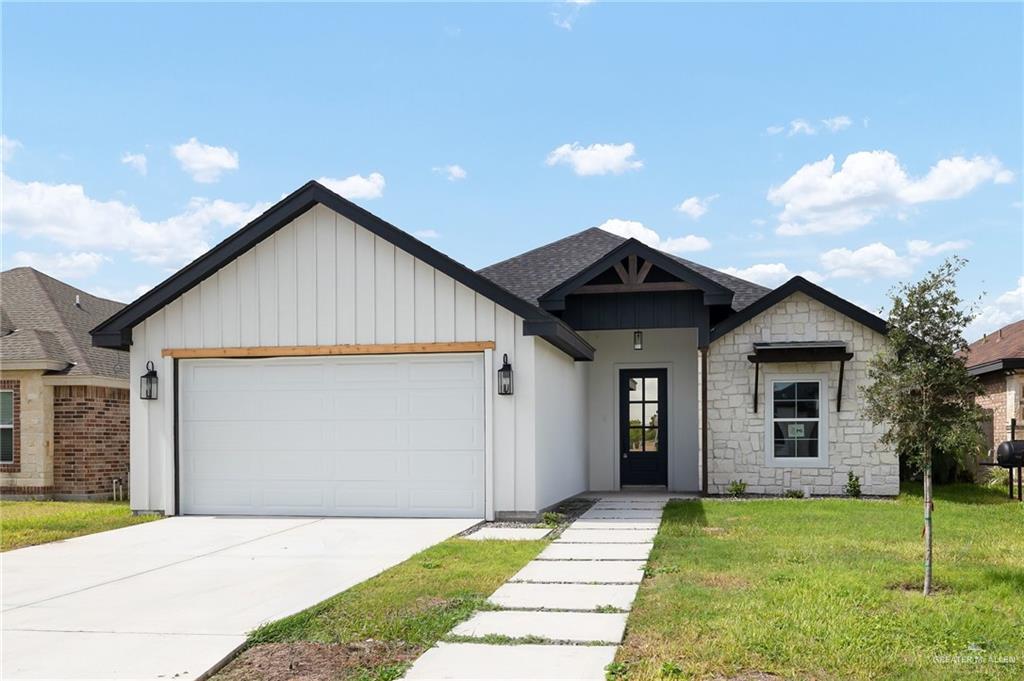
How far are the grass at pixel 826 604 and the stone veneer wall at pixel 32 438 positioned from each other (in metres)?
11.9

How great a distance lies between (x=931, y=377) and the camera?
25.3ft


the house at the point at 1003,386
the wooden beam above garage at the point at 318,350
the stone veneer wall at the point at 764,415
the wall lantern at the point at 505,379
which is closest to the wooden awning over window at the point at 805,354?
the stone veneer wall at the point at 764,415

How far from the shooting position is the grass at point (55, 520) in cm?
1121

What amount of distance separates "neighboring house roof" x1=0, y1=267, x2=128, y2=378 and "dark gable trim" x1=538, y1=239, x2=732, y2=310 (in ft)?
27.7

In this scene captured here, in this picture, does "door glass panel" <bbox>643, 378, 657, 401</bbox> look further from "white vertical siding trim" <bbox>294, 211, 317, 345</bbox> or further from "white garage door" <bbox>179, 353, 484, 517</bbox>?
"white vertical siding trim" <bbox>294, 211, 317, 345</bbox>

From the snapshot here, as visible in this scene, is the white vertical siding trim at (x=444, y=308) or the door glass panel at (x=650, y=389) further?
the door glass panel at (x=650, y=389)

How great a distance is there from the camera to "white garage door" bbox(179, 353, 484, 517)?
1268cm

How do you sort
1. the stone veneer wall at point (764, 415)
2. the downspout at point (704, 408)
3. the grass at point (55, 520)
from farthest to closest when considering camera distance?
the downspout at point (704, 408) → the stone veneer wall at point (764, 415) → the grass at point (55, 520)

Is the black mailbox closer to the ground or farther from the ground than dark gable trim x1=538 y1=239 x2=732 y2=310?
closer to the ground

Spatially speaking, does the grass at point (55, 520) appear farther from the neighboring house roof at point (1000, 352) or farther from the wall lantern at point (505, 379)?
the neighboring house roof at point (1000, 352)

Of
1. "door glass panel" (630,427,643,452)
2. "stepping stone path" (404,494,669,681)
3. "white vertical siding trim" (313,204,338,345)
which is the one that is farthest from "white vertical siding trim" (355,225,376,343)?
"door glass panel" (630,427,643,452)

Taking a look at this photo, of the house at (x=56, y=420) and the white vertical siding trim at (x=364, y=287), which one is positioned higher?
the white vertical siding trim at (x=364, y=287)

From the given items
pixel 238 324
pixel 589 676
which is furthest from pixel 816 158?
pixel 589 676

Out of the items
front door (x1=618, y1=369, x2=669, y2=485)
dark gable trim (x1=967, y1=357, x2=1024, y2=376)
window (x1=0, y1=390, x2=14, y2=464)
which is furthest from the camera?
front door (x1=618, y1=369, x2=669, y2=485)
